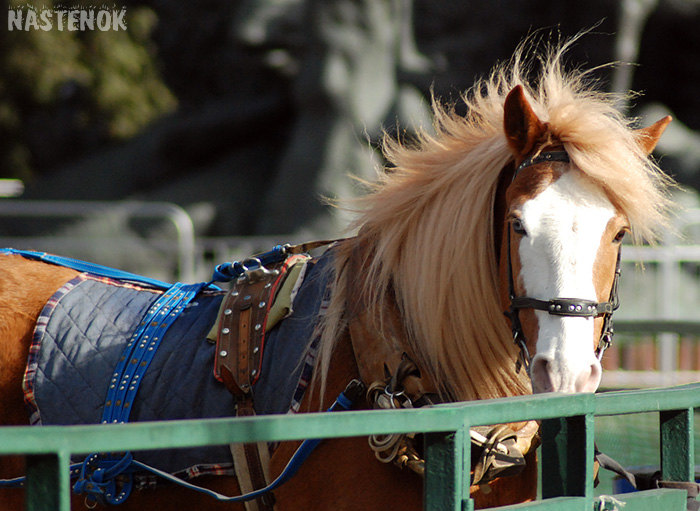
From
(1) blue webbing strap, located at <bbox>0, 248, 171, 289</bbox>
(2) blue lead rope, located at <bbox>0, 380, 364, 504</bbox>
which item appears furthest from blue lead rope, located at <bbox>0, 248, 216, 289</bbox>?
(2) blue lead rope, located at <bbox>0, 380, 364, 504</bbox>

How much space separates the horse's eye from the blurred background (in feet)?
19.8

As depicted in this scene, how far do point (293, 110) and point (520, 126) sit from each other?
1026 centimetres

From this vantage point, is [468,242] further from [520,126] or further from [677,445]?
[677,445]

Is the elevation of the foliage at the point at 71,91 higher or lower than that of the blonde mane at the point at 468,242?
higher

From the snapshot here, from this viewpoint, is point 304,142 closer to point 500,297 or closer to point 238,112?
point 238,112

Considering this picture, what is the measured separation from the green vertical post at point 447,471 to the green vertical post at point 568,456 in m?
0.24

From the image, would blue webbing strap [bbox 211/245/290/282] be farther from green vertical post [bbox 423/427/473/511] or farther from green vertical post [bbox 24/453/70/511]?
green vertical post [bbox 24/453/70/511]

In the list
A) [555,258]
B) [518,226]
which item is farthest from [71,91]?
A: [555,258]

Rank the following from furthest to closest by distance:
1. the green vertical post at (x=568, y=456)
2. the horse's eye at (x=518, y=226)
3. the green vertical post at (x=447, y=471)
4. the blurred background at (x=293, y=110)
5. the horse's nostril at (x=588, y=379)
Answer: the blurred background at (x=293, y=110) < the horse's eye at (x=518, y=226) < the horse's nostril at (x=588, y=379) < the green vertical post at (x=568, y=456) < the green vertical post at (x=447, y=471)

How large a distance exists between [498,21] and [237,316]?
9.77 m

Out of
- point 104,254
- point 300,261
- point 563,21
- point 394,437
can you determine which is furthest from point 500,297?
point 563,21

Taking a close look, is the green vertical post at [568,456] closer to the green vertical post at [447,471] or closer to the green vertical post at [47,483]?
the green vertical post at [447,471]

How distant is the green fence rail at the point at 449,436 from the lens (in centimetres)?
122

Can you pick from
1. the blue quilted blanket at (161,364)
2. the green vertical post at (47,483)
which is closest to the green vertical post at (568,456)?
the blue quilted blanket at (161,364)
